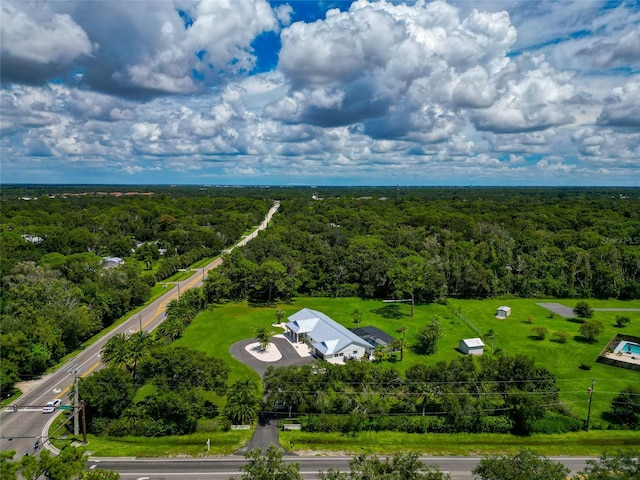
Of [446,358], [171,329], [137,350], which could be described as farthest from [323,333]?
[137,350]

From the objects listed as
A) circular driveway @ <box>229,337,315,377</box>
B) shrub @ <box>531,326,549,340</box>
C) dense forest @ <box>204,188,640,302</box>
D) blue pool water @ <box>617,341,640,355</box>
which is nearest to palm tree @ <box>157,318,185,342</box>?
circular driveway @ <box>229,337,315,377</box>

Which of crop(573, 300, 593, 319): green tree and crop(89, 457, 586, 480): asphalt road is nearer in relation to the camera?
crop(89, 457, 586, 480): asphalt road

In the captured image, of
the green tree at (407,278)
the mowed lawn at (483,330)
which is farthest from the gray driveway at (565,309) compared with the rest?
the green tree at (407,278)

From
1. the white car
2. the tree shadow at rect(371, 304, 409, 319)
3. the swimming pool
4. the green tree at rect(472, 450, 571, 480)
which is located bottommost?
the tree shadow at rect(371, 304, 409, 319)

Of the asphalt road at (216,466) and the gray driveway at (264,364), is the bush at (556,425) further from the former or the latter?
the gray driveway at (264,364)

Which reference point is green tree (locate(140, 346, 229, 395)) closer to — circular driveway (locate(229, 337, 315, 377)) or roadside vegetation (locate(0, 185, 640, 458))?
roadside vegetation (locate(0, 185, 640, 458))

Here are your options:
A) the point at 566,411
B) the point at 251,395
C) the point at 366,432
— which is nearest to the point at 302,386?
the point at 251,395
